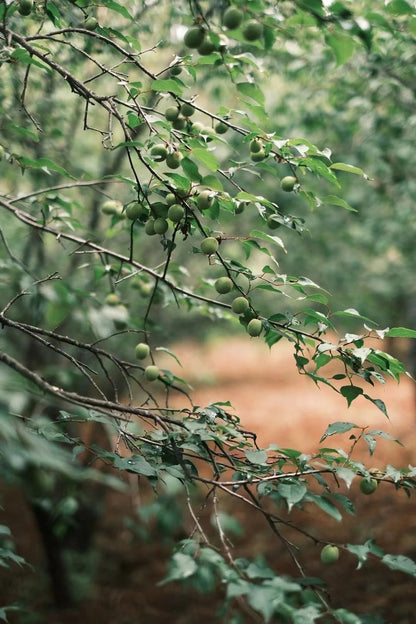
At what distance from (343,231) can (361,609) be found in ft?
11.0

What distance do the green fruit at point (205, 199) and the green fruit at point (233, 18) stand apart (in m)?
0.39

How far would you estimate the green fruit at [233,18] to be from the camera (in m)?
1.00

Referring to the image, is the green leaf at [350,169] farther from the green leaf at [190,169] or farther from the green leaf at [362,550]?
the green leaf at [362,550]

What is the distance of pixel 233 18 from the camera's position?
100 centimetres

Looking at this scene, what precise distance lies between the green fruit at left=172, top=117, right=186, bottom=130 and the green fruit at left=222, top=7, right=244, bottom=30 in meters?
0.42

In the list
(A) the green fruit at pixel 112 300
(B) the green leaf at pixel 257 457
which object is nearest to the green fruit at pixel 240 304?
(B) the green leaf at pixel 257 457

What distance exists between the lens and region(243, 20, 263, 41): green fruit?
101cm

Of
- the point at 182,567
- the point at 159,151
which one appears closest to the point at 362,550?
the point at 182,567

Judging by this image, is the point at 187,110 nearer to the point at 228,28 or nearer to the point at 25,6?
the point at 228,28

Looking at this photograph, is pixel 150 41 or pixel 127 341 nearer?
pixel 150 41

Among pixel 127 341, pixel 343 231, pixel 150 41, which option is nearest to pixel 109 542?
pixel 127 341

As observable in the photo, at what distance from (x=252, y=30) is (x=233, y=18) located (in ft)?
0.14

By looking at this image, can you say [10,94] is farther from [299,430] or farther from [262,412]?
[262,412]

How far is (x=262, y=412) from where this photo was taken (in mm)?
10070
